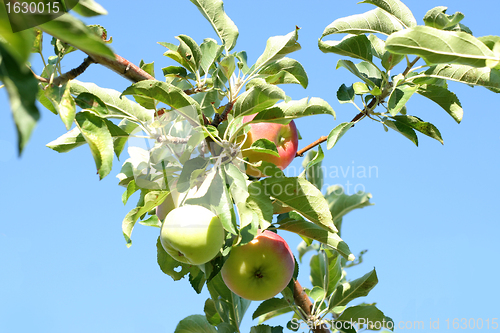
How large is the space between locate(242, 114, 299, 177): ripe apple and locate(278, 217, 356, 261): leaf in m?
0.27

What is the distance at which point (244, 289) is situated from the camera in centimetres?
192

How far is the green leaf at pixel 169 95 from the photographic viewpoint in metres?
1.49

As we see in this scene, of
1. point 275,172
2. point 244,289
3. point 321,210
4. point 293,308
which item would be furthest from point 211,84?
point 293,308

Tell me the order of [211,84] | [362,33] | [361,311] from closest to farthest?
[362,33], [211,84], [361,311]

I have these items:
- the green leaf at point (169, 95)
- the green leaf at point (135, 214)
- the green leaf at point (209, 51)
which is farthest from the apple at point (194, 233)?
the green leaf at point (209, 51)

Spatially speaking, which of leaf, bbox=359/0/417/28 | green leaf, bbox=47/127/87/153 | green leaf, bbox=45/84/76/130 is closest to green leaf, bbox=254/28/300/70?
leaf, bbox=359/0/417/28

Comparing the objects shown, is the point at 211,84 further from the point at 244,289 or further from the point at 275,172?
the point at 244,289

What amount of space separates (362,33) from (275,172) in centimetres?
73

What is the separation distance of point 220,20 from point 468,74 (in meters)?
1.16

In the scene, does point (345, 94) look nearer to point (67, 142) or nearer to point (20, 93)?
point (67, 142)

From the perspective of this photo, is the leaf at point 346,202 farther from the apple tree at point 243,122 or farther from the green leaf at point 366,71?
the green leaf at point 366,71

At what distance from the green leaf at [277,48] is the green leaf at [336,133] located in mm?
430

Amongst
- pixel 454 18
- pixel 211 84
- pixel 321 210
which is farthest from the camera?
pixel 211 84

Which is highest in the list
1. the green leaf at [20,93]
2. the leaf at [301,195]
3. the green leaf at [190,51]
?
the green leaf at [190,51]
